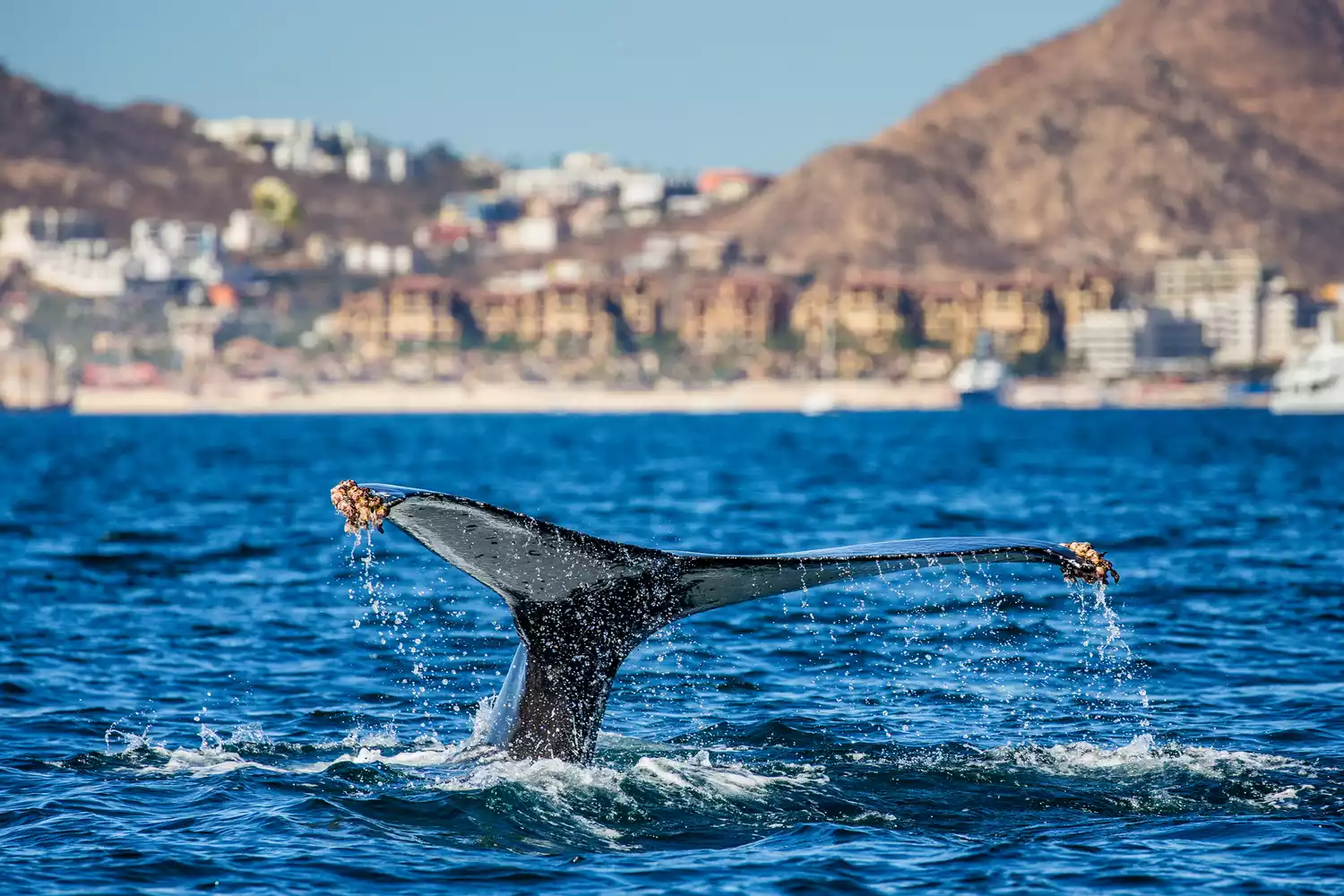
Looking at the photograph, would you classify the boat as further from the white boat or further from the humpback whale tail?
the humpback whale tail

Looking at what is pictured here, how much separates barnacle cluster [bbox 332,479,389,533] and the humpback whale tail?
0.08 ft

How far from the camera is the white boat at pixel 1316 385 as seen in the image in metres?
137

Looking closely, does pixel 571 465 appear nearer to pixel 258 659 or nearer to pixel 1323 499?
pixel 1323 499

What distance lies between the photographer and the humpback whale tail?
8742 millimetres

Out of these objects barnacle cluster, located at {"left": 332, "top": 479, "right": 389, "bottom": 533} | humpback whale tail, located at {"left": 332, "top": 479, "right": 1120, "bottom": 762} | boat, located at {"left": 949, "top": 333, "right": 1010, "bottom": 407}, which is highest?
barnacle cluster, located at {"left": 332, "top": 479, "right": 389, "bottom": 533}

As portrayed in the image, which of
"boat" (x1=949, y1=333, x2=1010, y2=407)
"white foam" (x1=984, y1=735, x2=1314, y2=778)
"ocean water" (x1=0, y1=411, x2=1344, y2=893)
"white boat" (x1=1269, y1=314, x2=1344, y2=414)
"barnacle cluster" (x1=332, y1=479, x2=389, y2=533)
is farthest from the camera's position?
"boat" (x1=949, y1=333, x2=1010, y2=407)

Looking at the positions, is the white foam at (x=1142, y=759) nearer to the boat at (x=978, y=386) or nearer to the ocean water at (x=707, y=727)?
the ocean water at (x=707, y=727)

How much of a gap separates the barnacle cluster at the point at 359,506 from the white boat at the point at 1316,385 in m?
136

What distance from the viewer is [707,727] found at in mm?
12914

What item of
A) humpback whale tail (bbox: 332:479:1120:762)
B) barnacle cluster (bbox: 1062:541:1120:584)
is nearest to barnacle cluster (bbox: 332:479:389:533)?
humpback whale tail (bbox: 332:479:1120:762)

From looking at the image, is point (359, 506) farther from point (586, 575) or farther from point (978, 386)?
point (978, 386)

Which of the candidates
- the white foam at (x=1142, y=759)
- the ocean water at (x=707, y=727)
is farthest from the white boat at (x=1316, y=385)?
the white foam at (x=1142, y=759)

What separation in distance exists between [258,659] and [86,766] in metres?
4.48

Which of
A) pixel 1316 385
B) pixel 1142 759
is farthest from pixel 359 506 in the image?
pixel 1316 385
